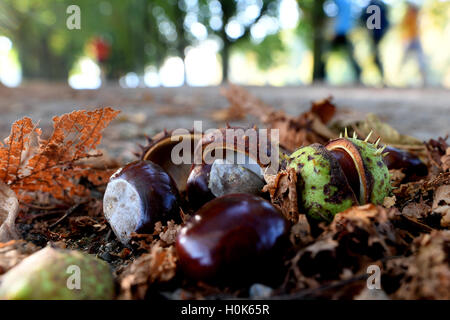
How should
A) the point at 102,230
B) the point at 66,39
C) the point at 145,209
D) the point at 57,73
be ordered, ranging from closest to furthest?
the point at 145,209 < the point at 102,230 < the point at 66,39 < the point at 57,73

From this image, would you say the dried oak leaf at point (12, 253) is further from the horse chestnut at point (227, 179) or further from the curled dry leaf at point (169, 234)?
the horse chestnut at point (227, 179)

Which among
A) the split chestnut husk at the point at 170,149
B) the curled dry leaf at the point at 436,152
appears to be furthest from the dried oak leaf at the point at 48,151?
the curled dry leaf at the point at 436,152

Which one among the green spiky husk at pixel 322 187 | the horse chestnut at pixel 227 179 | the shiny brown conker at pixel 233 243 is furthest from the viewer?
the horse chestnut at pixel 227 179

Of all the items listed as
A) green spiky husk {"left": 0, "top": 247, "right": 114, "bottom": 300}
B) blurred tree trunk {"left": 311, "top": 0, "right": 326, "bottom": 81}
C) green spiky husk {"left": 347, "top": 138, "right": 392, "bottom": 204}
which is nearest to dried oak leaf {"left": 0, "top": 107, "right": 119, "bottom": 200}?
green spiky husk {"left": 0, "top": 247, "right": 114, "bottom": 300}

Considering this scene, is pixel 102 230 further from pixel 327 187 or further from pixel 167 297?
pixel 327 187

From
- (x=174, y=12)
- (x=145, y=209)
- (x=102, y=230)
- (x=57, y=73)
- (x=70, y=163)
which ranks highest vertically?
(x=174, y=12)

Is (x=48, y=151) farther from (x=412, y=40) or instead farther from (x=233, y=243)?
(x=412, y=40)
